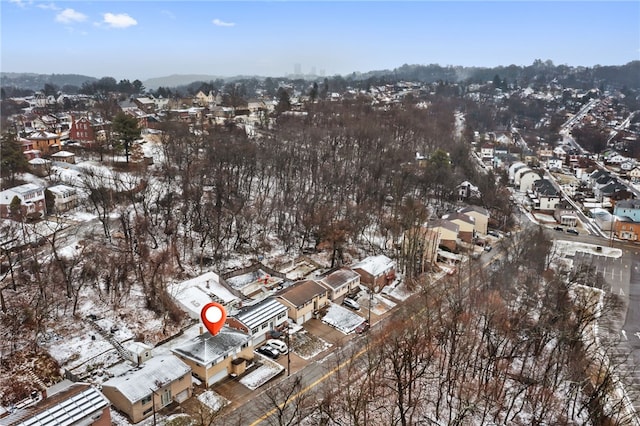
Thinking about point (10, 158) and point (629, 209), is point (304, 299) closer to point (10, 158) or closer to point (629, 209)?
point (10, 158)

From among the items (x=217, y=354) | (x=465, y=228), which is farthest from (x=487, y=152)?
(x=217, y=354)

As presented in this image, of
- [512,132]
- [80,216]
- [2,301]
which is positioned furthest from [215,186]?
[512,132]

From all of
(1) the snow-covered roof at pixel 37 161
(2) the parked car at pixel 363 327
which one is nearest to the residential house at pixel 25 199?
(1) the snow-covered roof at pixel 37 161

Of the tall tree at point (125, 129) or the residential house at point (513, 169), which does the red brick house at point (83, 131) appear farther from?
the residential house at point (513, 169)

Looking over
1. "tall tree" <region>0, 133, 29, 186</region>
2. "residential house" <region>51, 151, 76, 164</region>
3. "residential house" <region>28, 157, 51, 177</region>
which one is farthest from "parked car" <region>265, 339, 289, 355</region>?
"residential house" <region>51, 151, 76, 164</region>

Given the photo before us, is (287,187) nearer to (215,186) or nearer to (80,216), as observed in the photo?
(215,186)

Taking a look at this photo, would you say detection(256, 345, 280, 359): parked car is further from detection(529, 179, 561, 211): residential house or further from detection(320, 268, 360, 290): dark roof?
detection(529, 179, 561, 211): residential house
